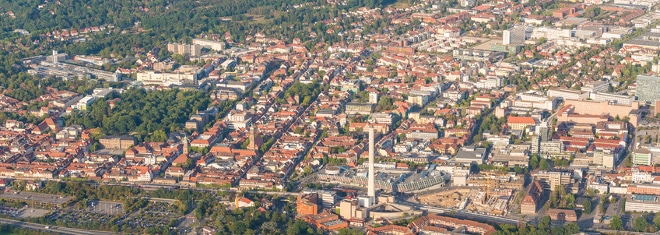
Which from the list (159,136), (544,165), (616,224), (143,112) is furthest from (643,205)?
(143,112)

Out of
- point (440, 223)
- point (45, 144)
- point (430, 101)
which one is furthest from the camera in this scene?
point (430, 101)

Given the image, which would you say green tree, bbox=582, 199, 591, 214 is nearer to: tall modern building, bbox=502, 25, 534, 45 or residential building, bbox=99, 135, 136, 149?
residential building, bbox=99, 135, 136, 149

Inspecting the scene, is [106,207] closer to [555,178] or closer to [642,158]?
[555,178]

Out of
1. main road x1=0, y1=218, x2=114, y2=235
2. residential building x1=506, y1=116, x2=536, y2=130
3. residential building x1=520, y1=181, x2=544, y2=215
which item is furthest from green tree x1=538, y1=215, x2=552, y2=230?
main road x1=0, y1=218, x2=114, y2=235

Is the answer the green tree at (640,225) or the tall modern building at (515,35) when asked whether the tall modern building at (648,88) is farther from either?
the green tree at (640,225)

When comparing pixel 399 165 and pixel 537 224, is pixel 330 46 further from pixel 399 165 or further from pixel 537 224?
pixel 537 224

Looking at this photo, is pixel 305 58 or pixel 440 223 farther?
pixel 305 58

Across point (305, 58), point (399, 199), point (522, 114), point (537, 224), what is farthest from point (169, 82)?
point (537, 224)
